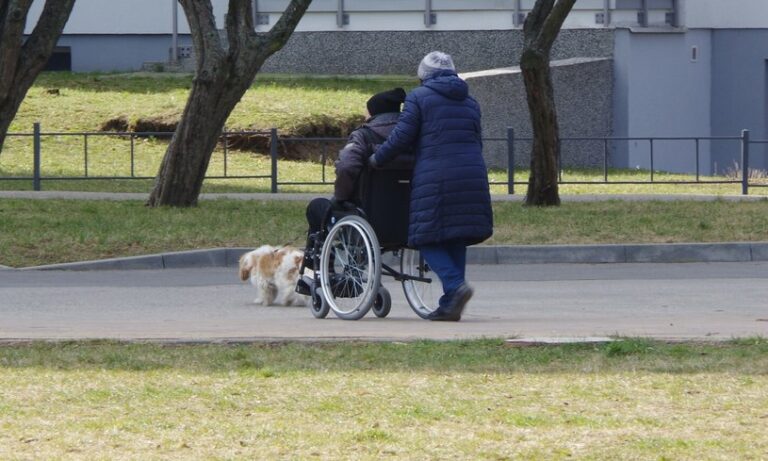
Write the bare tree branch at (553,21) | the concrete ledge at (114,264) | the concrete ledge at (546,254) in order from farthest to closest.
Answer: the bare tree branch at (553,21) → the concrete ledge at (546,254) → the concrete ledge at (114,264)

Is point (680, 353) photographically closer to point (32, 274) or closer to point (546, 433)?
point (546, 433)

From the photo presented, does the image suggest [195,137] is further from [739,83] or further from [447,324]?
[739,83]

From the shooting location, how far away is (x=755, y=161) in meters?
32.5

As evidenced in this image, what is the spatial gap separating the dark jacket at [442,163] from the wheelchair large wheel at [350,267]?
0.32 meters

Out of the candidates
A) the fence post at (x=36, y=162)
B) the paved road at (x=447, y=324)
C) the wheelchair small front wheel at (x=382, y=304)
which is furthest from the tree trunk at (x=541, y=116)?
the wheelchair small front wheel at (x=382, y=304)

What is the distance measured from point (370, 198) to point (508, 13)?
80.3 feet

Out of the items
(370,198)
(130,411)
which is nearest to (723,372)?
(130,411)

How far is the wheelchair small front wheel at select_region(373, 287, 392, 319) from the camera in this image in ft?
36.3

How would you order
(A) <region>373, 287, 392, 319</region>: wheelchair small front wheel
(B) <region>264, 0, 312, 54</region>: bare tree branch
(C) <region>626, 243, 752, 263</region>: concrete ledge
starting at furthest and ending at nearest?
1. (B) <region>264, 0, 312, 54</region>: bare tree branch
2. (C) <region>626, 243, 752, 263</region>: concrete ledge
3. (A) <region>373, 287, 392, 319</region>: wheelchair small front wheel

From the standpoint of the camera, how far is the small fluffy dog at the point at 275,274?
39.9ft

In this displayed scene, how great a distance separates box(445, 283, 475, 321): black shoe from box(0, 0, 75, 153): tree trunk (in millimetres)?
7745

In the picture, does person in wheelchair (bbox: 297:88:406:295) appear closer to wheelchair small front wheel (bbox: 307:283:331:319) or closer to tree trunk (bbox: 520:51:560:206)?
wheelchair small front wheel (bbox: 307:283:331:319)

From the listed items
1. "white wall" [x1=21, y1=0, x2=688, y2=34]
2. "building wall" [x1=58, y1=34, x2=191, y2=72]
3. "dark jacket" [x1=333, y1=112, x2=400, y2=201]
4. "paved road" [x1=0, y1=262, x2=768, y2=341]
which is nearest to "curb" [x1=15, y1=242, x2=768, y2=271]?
"paved road" [x1=0, y1=262, x2=768, y2=341]

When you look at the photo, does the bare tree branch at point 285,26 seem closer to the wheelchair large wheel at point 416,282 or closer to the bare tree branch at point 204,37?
the bare tree branch at point 204,37
